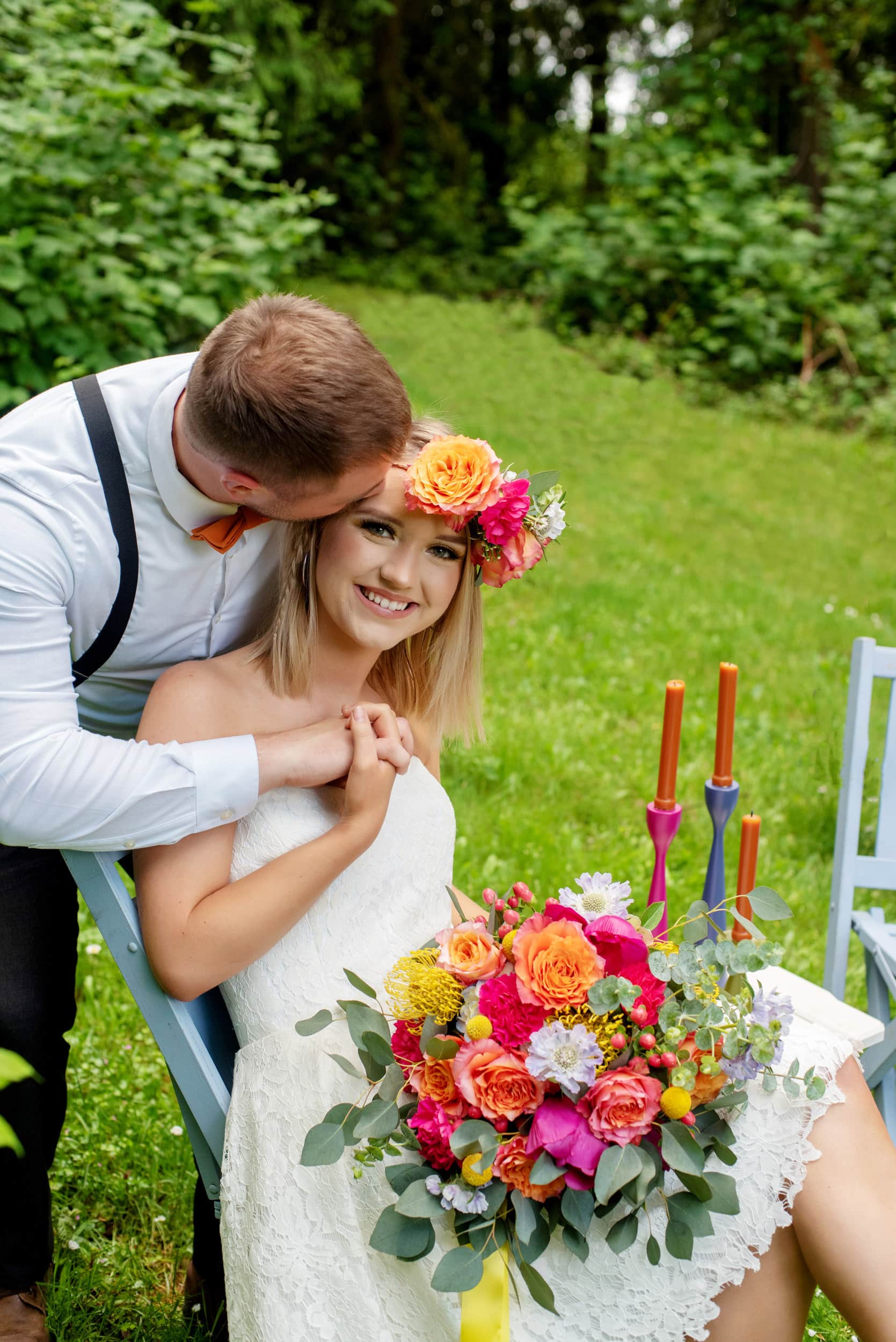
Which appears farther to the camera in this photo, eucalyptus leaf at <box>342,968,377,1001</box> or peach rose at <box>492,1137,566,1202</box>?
eucalyptus leaf at <box>342,968,377,1001</box>

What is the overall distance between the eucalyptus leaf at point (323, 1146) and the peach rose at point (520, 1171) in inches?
8.9

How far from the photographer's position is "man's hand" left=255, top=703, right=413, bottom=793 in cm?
192

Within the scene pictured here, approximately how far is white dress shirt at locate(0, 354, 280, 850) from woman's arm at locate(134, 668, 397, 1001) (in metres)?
0.10

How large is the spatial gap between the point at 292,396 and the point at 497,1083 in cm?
104

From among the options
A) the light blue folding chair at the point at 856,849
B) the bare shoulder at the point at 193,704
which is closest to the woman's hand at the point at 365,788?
the bare shoulder at the point at 193,704

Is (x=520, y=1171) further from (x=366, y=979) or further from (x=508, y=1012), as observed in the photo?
(x=366, y=979)

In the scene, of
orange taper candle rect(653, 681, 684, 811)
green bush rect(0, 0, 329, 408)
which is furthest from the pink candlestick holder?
green bush rect(0, 0, 329, 408)

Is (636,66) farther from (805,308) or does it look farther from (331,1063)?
(331,1063)

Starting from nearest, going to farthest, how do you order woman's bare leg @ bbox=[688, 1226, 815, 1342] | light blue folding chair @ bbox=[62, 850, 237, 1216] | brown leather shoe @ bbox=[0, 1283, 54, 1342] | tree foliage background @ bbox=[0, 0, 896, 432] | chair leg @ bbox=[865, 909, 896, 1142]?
woman's bare leg @ bbox=[688, 1226, 815, 1342]
light blue folding chair @ bbox=[62, 850, 237, 1216]
brown leather shoe @ bbox=[0, 1283, 54, 1342]
chair leg @ bbox=[865, 909, 896, 1142]
tree foliage background @ bbox=[0, 0, 896, 432]

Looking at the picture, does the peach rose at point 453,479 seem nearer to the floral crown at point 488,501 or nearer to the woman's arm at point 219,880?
the floral crown at point 488,501

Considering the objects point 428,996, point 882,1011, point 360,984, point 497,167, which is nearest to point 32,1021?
point 360,984

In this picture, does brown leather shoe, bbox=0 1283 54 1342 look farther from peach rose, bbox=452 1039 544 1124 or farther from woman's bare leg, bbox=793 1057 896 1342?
woman's bare leg, bbox=793 1057 896 1342

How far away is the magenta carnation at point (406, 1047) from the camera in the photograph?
174 cm

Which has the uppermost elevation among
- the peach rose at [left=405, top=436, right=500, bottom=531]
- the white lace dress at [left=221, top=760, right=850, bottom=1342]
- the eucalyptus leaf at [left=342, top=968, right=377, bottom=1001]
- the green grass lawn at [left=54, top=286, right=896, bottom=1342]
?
the peach rose at [left=405, top=436, right=500, bottom=531]
